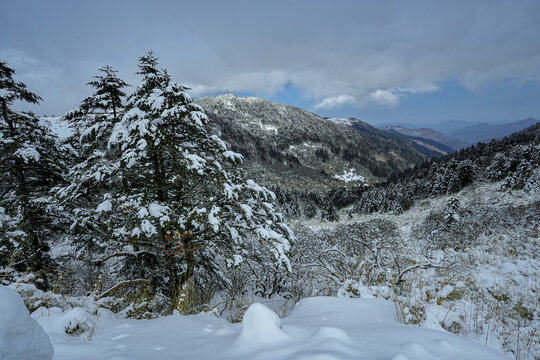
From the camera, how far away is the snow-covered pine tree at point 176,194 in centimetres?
500

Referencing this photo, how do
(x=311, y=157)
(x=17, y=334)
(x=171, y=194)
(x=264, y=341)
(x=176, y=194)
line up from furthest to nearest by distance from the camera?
(x=311, y=157)
(x=171, y=194)
(x=176, y=194)
(x=264, y=341)
(x=17, y=334)

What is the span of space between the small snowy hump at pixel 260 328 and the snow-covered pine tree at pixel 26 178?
6402mm

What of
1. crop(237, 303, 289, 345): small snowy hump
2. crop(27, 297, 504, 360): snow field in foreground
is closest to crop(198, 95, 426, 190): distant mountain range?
crop(27, 297, 504, 360): snow field in foreground

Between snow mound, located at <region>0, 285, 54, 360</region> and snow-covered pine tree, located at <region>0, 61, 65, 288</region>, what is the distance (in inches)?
239

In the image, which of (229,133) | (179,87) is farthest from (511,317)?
(229,133)

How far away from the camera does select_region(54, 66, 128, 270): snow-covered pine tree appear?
5309 millimetres

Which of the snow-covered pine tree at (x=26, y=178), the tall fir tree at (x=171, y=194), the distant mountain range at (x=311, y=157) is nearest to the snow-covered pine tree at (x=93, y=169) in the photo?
the tall fir tree at (x=171, y=194)

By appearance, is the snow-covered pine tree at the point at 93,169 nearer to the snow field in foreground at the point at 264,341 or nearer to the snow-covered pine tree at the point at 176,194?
the snow-covered pine tree at the point at 176,194

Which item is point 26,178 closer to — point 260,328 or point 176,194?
point 176,194

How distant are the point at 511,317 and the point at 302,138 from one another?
191 meters

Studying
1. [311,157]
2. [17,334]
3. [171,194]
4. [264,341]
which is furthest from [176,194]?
[311,157]

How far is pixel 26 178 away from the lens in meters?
7.38

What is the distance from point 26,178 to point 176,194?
5194mm

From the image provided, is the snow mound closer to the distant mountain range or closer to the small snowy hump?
the small snowy hump
